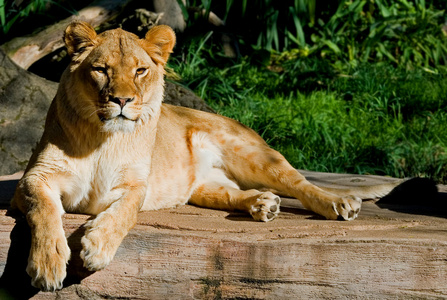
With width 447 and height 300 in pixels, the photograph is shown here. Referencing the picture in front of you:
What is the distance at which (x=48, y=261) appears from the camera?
→ 2461 mm

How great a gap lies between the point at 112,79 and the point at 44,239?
73 centimetres

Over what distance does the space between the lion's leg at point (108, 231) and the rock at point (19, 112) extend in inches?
65.2

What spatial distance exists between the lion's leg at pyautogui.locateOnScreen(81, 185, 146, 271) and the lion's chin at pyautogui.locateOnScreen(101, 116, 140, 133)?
30cm

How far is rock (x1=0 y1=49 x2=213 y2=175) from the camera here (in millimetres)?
4277

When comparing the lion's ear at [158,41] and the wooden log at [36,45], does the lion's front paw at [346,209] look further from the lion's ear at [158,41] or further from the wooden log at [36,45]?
the wooden log at [36,45]

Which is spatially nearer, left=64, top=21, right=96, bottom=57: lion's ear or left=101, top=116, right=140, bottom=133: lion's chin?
left=101, top=116, right=140, bottom=133: lion's chin

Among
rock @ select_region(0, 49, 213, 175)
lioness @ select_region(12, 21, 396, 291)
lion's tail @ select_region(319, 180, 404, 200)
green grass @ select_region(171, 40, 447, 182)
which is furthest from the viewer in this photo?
green grass @ select_region(171, 40, 447, 182)

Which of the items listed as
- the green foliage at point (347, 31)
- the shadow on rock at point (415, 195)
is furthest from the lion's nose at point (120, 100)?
the green foliage at point (347, 31)

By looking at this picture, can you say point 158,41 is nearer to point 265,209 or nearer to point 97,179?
point 97,179

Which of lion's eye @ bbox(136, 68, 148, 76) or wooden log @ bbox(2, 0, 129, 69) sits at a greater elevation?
lion's eye @ bbox(136, 68, 148, 76)

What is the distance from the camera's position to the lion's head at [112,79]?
276 centimetres

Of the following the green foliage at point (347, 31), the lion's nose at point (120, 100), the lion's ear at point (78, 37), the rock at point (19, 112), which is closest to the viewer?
the lion's nose at point (120, 100)

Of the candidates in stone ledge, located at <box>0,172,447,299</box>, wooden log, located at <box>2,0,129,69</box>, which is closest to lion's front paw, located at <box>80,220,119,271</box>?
stone ledge, located at <box>0,172,447,299</box>

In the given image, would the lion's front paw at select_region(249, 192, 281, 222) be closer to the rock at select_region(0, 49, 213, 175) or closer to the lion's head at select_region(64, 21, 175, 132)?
the lion's head at select_region(64, 21, 175, 132)
